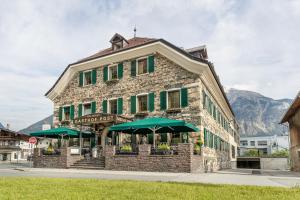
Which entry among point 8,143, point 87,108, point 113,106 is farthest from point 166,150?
point 8,143

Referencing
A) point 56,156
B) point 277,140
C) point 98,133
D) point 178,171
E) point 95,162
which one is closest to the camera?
point 178,171

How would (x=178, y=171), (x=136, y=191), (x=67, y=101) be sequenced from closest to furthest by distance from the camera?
(x=136, y=191) < (x=178, y=171) < (x=67, y=101)

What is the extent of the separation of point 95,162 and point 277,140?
254 feet

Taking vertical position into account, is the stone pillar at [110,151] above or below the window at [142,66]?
below

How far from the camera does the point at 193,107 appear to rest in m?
19.2

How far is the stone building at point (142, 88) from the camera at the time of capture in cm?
1956

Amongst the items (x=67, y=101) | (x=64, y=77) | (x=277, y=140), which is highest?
(x=64, y=77)

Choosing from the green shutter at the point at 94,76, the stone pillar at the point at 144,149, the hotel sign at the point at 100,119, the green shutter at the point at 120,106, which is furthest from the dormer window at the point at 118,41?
the stone pillar at the point at 144,149

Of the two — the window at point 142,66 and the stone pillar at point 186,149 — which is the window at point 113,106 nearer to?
the window at point 142,66

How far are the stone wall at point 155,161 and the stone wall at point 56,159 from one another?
3361mm

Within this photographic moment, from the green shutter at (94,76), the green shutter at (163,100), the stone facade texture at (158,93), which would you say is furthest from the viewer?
the green shutter at (94,76)

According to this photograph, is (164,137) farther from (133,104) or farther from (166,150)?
(133,104)

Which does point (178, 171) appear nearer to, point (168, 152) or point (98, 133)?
point (168, 152)

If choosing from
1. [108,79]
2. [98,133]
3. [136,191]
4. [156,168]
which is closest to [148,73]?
[108,79]
